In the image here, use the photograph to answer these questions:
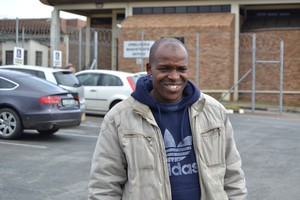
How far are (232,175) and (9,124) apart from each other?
8.77 m

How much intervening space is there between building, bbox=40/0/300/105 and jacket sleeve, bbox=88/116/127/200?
70.4 ft

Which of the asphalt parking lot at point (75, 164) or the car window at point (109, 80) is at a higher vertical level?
the car window at point (109, 80)

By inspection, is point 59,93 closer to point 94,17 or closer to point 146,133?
point 146,133

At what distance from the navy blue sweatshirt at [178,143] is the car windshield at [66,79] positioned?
12133 mm

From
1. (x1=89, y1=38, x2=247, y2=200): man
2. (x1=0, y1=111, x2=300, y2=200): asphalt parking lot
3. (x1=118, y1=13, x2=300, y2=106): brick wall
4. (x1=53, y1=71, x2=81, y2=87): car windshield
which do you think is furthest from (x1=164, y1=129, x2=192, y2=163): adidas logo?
(x1=118, y1=13, x2=300, y2=106): brick wall

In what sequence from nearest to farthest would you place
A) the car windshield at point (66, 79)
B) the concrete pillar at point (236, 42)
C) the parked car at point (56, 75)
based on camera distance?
the parked car at point (56, 75), the car windshield at point (66, 79), the concrete pillar at point (236, 42)

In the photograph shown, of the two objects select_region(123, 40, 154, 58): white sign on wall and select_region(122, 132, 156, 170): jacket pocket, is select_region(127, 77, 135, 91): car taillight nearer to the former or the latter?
select_region(123, 40, 154, 58): white sign on wall

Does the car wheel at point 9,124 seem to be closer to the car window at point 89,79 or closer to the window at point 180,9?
the car window at point 89,79

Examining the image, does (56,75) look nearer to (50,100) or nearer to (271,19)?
(50,100)

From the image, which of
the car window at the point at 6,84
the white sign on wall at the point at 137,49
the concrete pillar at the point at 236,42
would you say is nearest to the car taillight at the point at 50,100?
the car window at the point at 6,84

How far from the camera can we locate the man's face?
267 cm

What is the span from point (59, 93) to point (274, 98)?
1741 centimetres

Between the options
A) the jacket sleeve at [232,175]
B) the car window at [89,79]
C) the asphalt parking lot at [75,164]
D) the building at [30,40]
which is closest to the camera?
the jacket sleeve at [232,175]

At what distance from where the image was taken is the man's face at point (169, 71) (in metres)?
2.67
